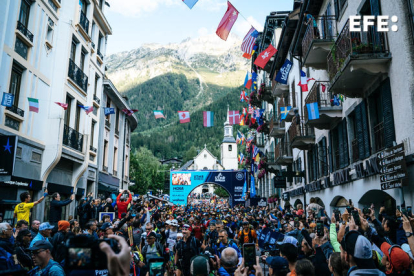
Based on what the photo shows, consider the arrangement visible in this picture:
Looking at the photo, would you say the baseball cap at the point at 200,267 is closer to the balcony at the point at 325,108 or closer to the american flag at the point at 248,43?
the balcony at the point at 325,108

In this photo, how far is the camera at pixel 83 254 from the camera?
2066mm

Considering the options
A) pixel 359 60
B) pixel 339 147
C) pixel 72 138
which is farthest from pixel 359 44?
pixel 72 138

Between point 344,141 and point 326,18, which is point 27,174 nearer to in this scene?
point 344,141

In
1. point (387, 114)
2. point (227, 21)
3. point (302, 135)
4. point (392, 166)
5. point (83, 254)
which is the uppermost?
point (227, 21)

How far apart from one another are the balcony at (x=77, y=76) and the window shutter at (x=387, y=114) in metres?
14.3

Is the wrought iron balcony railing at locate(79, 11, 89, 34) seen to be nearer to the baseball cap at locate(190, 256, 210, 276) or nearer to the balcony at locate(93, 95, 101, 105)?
the balcony at locate(93, 95, 101, 105)

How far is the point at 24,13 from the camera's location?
1379 cm

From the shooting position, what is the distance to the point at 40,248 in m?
4.45

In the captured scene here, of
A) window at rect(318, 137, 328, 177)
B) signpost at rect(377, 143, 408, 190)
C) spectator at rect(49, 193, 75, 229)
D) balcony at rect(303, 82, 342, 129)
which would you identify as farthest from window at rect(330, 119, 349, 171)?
spectator at rect(49, 193, 75, 229)

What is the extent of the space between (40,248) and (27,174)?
34.9 feet

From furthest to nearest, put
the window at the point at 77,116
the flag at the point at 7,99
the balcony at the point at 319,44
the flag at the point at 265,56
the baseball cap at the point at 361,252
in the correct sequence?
the window at the point at 77,116 < the flag at the point at 265,56 < the balcony at the point at 319,44 < the flag at the point at 7,99 < the baseball cap at the point at 361,252

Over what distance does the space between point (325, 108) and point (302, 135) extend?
16.2ft

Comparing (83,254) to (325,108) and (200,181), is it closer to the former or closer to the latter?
(325,108)

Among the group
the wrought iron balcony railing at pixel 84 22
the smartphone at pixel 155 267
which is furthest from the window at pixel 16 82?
the smartphone at pixel 155 267
